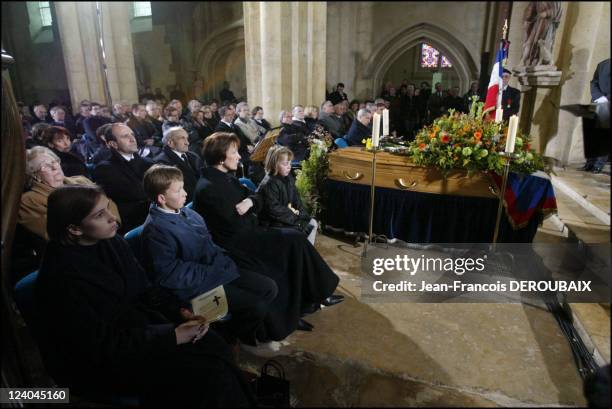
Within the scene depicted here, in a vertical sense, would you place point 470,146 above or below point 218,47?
below

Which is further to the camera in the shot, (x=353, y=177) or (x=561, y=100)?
(x=561, y=100)

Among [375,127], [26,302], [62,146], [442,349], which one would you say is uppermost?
[375,127]

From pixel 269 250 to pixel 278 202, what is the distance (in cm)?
61

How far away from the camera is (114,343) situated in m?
1.43

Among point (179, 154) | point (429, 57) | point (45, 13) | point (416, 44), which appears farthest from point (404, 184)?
point (45, 13)

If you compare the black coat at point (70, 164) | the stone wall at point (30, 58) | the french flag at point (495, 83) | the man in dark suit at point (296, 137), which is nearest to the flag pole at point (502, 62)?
the french flag at point (495, 83)

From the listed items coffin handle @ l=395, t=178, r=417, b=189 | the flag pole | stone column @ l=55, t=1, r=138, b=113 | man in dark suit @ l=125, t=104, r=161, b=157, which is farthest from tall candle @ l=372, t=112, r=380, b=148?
man in dark suit @ l=125, t=104, r=161, b=157

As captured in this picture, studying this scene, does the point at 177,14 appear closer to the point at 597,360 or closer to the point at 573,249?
the point at 597,360

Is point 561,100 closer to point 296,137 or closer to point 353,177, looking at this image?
point 353,177

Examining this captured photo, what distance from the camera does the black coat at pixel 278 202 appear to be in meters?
3.05

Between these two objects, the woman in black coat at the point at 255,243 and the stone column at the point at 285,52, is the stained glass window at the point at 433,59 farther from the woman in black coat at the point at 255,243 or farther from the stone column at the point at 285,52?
the woman in black coat at the point at 255,243

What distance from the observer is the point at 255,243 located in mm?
2590

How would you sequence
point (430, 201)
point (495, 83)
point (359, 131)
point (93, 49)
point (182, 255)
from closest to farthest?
point (93, 49)
point (182, 255)
point (495, 83)
point (430, 201)
point (359, 131)

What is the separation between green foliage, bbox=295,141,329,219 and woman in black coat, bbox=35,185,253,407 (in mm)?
2664
